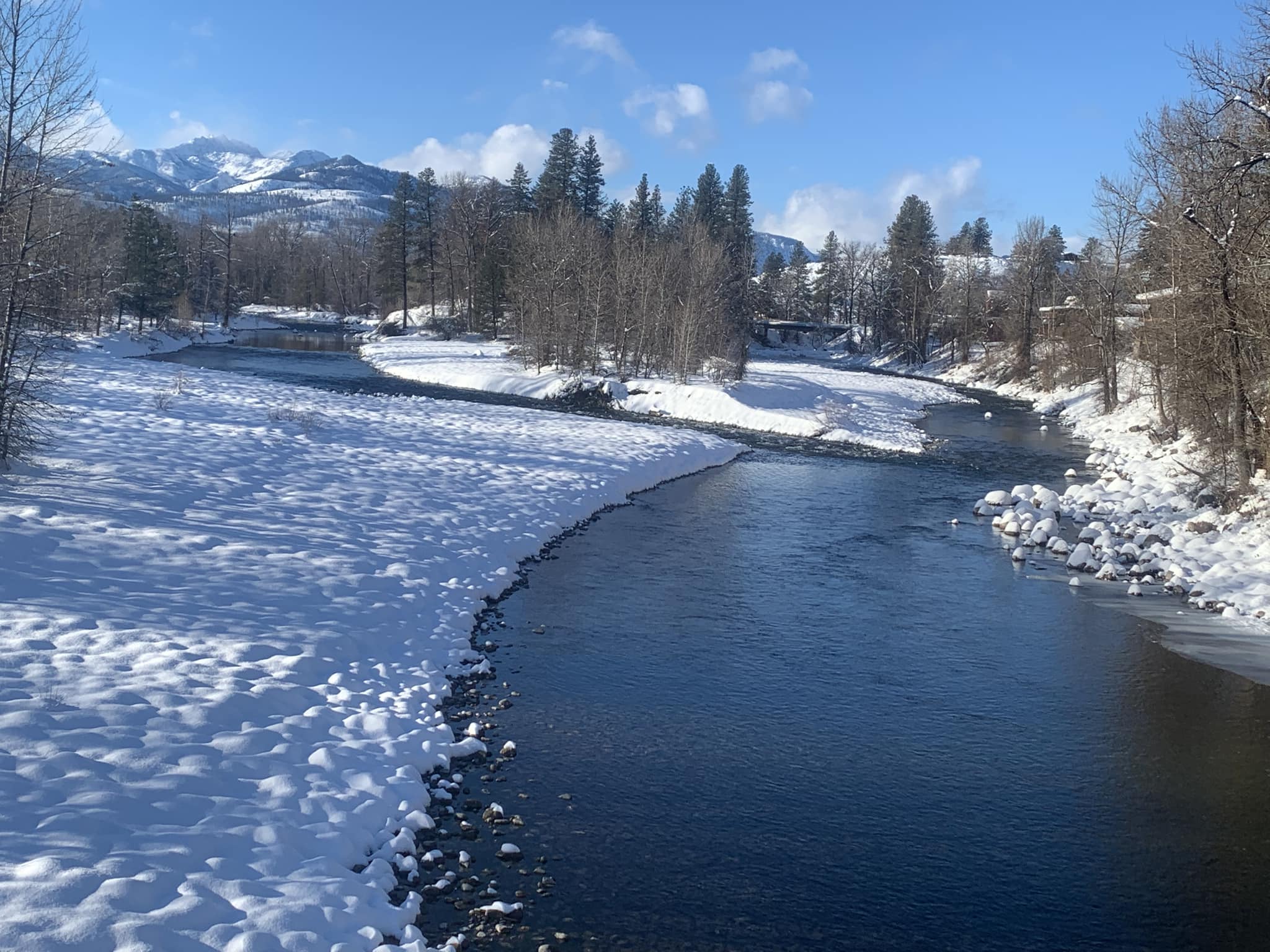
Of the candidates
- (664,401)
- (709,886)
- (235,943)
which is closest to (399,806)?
(235,943)

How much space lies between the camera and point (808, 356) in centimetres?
7975

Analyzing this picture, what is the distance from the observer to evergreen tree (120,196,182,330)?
4944 cm

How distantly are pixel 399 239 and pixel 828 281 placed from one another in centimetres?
4451

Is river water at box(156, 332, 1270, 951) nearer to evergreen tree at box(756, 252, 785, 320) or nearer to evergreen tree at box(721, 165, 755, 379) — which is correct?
evergreen tree at box(721, 165, 755, 379)

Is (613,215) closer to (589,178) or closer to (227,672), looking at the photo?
(589,178)

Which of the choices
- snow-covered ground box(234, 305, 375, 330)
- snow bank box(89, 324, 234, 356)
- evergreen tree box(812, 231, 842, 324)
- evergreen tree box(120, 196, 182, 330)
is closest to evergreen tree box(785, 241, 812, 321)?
evergreen tree box(812, 231, 842, 324)

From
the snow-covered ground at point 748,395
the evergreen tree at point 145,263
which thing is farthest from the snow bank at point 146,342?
the snow-covered ground at point 748,395

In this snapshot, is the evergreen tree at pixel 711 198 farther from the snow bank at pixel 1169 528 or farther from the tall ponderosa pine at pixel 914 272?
the snow bank at pixel 1169 528

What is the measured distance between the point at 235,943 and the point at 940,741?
693 cm

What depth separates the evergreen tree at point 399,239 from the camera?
2913 inches

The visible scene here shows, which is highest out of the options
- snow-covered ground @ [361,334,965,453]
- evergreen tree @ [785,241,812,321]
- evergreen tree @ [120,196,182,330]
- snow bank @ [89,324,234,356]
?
evergreen tree @ [785,241,812,321]

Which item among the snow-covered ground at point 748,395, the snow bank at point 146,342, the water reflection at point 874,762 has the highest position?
the snow bank at point 146,342

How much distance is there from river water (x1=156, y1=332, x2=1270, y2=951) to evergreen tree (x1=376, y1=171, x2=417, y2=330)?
64377 millimetres

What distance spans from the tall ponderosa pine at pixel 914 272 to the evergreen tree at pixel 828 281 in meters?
6.62
